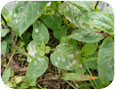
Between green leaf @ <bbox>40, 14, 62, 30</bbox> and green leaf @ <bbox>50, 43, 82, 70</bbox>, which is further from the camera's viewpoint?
green leaf @ <bbox>40, 14, 62, 30</bbox>

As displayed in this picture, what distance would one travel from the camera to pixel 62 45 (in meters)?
0.77

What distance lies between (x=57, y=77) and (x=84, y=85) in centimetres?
15

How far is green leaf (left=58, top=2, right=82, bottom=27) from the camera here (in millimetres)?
757

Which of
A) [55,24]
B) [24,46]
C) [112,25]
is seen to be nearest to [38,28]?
[55,24]

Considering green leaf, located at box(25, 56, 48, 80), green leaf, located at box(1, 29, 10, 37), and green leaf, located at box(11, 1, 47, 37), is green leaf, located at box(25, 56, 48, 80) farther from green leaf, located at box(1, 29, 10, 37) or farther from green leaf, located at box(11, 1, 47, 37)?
green leaf, located at box(1, 29, 10, 37)

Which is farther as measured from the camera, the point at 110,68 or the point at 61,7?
the point at 61,7

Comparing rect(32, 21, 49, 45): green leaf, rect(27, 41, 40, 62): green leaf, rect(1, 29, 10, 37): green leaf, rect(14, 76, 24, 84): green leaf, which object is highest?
rect(32, 21, 49, 45): green leaf

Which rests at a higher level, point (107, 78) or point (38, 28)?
point (38, 28)

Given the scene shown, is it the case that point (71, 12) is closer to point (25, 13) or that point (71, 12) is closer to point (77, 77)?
point (25, 13)

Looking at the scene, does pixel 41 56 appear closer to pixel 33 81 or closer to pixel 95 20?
pixel 33 81

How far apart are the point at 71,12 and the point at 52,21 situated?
13cm

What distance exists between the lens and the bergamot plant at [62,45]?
2.15ft

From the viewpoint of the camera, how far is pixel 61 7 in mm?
786

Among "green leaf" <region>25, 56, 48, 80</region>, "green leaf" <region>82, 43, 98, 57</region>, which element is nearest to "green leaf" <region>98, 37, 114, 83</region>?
"green leaf" <region>82, 43, 98, 57</region>
